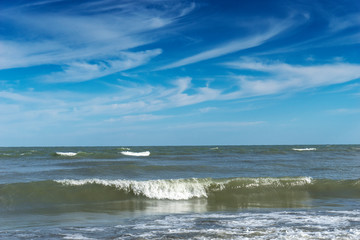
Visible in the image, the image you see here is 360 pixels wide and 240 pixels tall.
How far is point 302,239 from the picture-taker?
6.02 m

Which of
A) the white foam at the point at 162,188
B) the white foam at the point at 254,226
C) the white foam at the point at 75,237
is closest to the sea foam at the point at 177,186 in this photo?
the white foam at the point at 162,188

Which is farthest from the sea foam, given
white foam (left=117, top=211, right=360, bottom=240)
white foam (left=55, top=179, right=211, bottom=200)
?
white foam (left=117, top=211, right=360, bottom=240)

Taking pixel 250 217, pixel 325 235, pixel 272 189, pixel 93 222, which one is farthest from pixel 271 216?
pixel 272 189

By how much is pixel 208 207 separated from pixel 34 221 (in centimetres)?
482

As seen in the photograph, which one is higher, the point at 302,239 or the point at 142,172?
the point at 142,172

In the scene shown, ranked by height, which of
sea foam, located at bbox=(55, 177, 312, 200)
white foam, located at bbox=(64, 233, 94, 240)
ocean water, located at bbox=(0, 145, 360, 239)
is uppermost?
sea foam, located at bbox=(55, 177, 312, 200)

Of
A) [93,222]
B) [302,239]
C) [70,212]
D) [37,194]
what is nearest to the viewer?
[302,239]

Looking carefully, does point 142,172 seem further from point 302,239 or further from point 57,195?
point 302,239

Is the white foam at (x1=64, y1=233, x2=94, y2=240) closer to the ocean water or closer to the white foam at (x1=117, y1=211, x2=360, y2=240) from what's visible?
the ocean water

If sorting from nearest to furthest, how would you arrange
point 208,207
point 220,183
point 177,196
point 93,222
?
point 93,222, point 208,207, point 177,196, point 220,183

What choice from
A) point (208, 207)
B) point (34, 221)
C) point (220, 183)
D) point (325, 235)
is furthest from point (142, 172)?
point (325, 235)

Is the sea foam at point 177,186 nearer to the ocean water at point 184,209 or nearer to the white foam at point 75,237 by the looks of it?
the ocean water at point 184,209

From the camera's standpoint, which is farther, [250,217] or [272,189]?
[272,189]

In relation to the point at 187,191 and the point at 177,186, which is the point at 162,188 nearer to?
the point at 177,186
